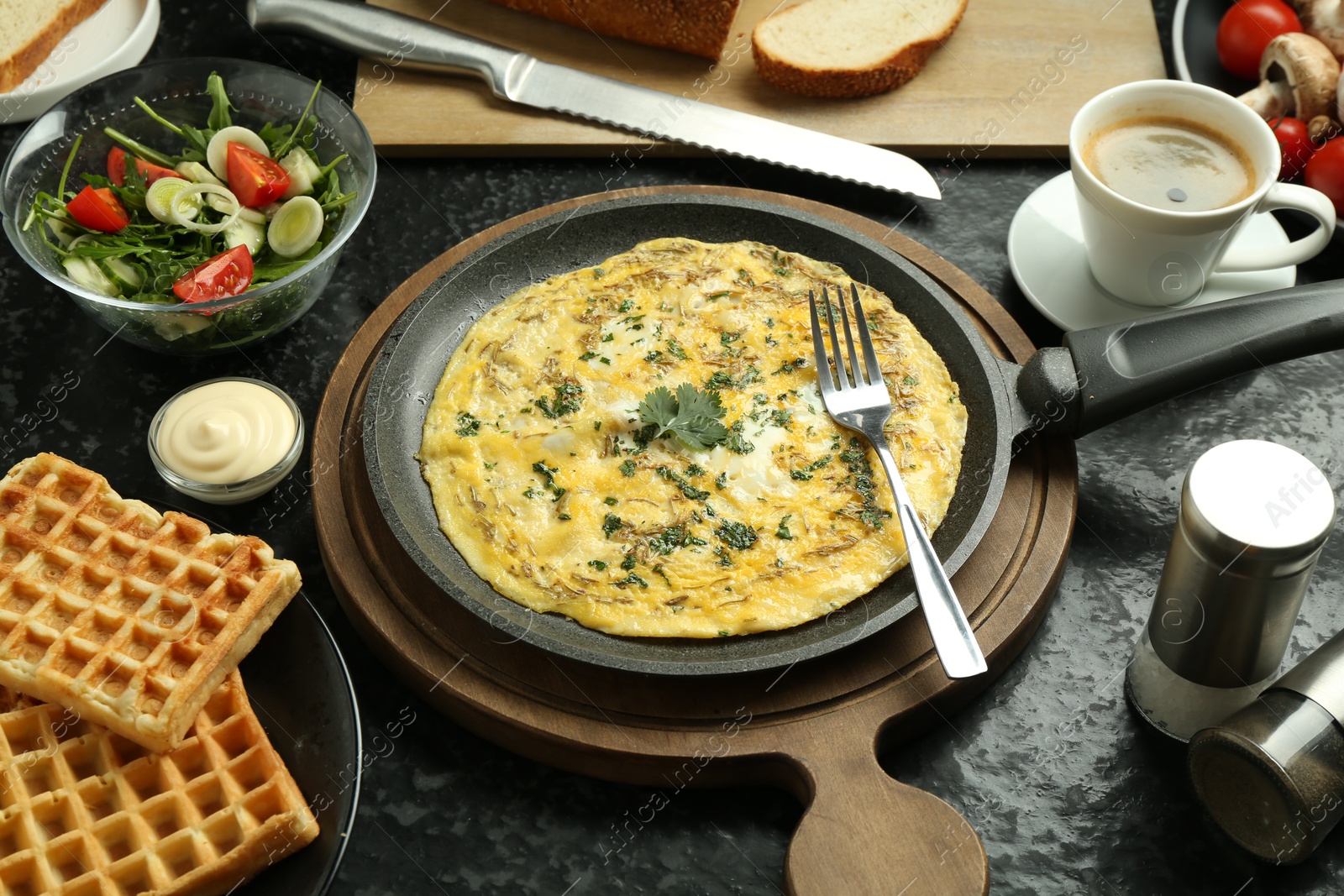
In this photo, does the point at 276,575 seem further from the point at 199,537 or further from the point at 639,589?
the point at 639,589

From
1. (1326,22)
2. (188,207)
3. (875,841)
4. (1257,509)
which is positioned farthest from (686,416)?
(1326,22)

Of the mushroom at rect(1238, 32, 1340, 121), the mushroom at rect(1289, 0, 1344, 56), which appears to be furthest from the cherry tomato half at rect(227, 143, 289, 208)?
the mushroom at rect(1289, 0, 1344, 56)

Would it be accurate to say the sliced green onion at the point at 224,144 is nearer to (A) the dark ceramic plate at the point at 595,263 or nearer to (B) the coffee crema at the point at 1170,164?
(A) the dark ceramic plate at the point at 595,263

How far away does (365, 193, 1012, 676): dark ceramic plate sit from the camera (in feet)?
8.72

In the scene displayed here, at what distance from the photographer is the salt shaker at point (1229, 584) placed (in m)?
2.31

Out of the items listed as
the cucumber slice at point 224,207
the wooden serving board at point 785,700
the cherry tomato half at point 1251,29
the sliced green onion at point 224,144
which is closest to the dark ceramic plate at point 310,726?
the wooden serving board at point 785,700

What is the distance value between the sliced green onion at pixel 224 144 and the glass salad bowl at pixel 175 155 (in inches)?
7.7

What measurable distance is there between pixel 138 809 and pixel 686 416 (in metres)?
1.59

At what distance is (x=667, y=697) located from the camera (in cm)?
270

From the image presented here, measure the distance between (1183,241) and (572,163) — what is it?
2090 millimetres

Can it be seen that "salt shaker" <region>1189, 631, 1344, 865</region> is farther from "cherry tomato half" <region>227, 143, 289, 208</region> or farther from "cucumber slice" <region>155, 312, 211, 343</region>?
"cherry tomato half" <region>227, 143, 289, 208</region>

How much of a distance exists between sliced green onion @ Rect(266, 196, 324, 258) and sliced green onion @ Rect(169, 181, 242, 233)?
14 cm

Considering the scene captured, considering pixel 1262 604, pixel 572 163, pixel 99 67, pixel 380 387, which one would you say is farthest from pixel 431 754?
pixel 99 67

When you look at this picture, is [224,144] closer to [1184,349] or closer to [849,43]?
[849,43]
